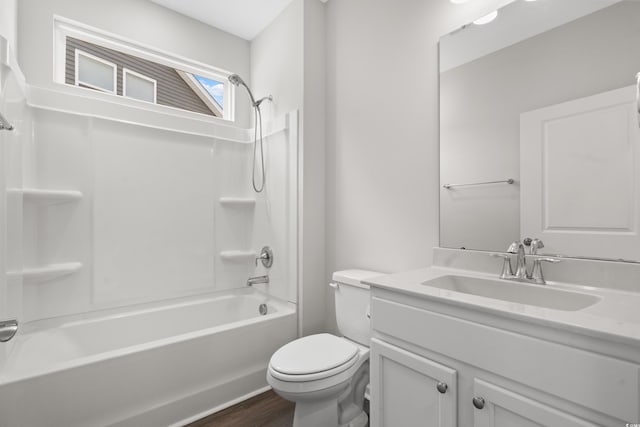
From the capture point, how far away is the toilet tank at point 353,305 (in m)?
1.72

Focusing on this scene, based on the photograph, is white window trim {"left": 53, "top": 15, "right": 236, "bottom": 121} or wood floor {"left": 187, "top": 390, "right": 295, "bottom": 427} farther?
white window trim {"left": 53, "top": 15, "right": 236, "bottom": 121}

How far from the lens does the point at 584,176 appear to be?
118cm

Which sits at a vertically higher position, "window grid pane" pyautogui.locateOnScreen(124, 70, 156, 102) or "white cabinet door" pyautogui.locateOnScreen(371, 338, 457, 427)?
"window grid pane" pyautogui.locateOnScreen(124, 70, 156, 102)

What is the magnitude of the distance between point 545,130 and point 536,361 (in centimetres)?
95

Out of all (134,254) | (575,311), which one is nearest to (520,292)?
(575,311)

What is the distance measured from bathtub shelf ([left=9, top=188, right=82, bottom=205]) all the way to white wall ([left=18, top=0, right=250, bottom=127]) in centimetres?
70

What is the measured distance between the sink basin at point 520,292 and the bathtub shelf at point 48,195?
2.13 m

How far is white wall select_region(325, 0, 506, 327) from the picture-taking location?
169cm

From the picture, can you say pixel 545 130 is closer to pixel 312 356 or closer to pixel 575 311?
pixel 575 311

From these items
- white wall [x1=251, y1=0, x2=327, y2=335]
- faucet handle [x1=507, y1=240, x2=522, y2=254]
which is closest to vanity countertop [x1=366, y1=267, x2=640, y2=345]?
faucet handle [x1=507, y1=240, x2=522, y2=254]

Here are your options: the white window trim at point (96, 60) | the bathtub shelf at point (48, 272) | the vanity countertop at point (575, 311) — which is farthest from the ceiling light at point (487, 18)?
the bathtub shelf at point (48, 272)

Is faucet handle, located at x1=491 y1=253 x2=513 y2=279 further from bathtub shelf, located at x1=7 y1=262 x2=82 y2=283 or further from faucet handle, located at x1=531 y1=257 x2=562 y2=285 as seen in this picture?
bathtub shelf, located at x1=7 y1=262 x2=82 y2=283

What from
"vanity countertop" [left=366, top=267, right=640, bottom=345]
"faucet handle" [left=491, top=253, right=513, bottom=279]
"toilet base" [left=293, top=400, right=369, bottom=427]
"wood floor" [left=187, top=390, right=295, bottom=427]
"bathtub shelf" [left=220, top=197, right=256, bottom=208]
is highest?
"bathtub shelf" [left=220, top=197, right=256, bottom=208]

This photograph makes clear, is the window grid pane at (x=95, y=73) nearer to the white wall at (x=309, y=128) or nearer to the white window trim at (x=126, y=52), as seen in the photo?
the white window trim at (x=126, y=52)
